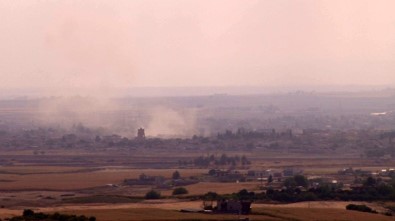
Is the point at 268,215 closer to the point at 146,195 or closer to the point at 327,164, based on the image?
the point at 146,195

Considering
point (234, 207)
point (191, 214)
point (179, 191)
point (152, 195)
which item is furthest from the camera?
point (179, 191)

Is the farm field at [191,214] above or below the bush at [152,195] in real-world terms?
below

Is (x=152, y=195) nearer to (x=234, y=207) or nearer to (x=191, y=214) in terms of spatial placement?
(x=234, y=207)

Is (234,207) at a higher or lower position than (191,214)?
higher

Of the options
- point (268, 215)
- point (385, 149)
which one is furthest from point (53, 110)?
point (268, 215)

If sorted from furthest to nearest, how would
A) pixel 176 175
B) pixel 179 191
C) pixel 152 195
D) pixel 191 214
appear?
pixel 176 175 → pixel 179 191 → pixel 152 195 → pixel 191 214

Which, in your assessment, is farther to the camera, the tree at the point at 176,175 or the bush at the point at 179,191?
the tree at the point at 176,175

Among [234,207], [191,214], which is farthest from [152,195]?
[191,214]

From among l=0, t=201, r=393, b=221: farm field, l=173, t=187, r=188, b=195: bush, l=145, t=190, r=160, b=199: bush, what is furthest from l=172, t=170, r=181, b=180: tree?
l=0, t=201, r=393, b=221: farm field

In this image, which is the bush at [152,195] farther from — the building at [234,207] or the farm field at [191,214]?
the building at [234,207]

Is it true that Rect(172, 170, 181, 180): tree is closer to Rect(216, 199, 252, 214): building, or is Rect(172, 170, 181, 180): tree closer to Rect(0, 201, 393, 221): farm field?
Rect(0, 201, 393, 221): farm field

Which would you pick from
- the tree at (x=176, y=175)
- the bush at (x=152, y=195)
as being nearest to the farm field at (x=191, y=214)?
the bush at (x=152, y=195)

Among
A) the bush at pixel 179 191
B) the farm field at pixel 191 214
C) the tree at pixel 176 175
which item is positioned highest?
the tree at pixel 176 175
